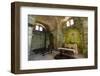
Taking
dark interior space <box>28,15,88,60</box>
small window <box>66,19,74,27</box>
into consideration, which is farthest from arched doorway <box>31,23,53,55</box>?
small window <box>66,19,74,27</box>

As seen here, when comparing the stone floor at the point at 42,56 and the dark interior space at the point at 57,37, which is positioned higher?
the dark interior space at the point at 57,37

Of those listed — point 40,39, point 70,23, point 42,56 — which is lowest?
point 42,56

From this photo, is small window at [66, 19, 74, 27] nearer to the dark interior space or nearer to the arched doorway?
the dark interior space

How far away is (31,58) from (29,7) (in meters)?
0.38

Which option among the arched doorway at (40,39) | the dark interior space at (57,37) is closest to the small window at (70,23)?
the dark interior space at (57,37)

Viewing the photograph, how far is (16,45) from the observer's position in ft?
5.31

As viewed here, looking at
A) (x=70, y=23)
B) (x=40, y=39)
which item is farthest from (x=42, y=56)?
(x=70, y=23)

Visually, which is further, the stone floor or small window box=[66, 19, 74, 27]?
small window box=[66, 19, 74, 27]

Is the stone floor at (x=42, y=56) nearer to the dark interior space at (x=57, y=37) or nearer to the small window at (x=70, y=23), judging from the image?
the dark interior space at (x=57, y=37)

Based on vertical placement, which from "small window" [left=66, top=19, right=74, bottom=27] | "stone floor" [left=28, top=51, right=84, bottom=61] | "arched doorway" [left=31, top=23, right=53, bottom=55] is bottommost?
"stone floor" [left=28, top=51, right=84, bottom=61]

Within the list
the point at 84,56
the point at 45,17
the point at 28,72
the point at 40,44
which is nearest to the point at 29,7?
the point at 45,17

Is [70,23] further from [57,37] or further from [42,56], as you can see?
[42,56]

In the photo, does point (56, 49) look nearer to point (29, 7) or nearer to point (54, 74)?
point (54, 74)

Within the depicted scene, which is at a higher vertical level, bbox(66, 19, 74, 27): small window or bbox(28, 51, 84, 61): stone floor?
bbox(66, 19, 74, 27): small window
